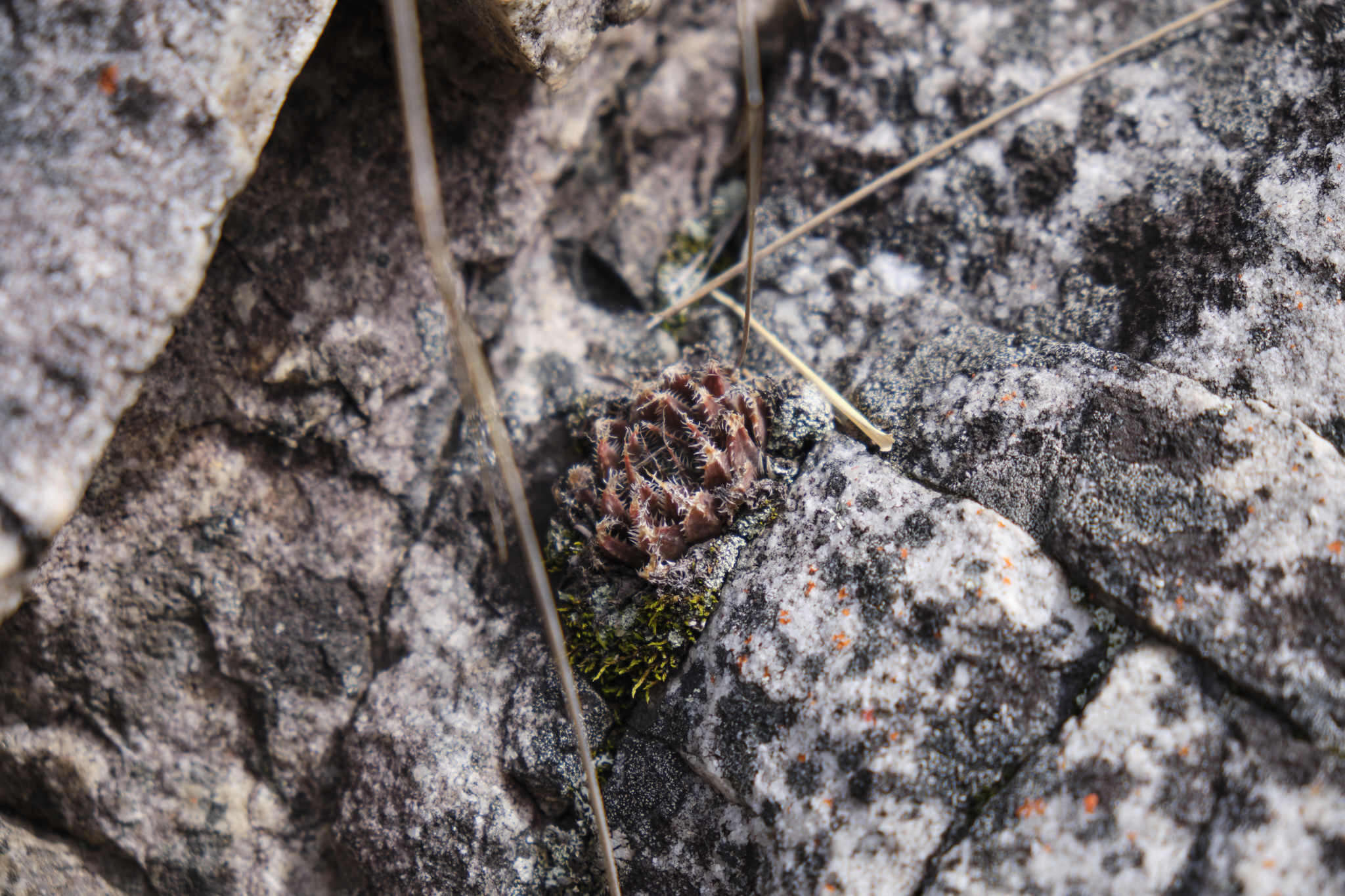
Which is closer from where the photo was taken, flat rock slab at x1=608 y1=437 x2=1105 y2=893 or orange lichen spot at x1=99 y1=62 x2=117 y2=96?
orange lichen spot at x1=99 y1=62 x2=117 y2=96

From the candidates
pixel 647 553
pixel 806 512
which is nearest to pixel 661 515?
pixel 647 553

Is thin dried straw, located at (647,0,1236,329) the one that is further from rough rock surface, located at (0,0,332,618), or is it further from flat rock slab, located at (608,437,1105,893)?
rough rock surface, located at (0,0,332,618)

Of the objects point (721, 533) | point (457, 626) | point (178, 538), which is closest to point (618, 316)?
point (721, 533)

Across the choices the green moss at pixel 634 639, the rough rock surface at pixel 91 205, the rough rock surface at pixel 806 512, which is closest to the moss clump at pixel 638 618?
the green moss at pixel 634 639

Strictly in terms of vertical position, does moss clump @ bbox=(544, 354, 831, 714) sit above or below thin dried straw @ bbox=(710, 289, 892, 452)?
below

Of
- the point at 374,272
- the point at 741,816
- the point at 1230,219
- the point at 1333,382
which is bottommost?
the point at 741,816

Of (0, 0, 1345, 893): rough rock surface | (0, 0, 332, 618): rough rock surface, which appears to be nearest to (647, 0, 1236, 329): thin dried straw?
(0, 0, 1345, 893): rough rock surface

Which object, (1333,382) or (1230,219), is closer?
(1333,382)

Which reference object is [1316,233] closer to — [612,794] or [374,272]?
[612,794]
